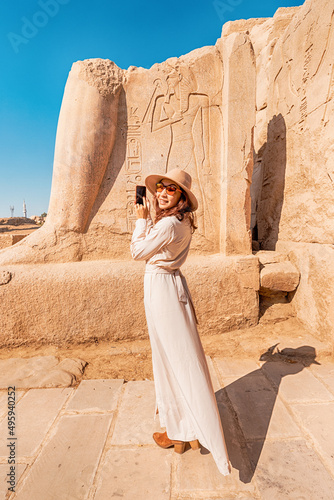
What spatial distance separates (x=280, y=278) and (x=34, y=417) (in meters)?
2.72

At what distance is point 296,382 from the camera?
2.36 m

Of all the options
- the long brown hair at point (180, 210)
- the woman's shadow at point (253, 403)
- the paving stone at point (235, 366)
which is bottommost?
the paving stone at point (235, 366)

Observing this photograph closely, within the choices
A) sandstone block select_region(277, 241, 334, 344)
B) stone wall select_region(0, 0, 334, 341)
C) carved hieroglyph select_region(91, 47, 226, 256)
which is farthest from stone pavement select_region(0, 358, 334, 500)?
carved hieroglyph select_region(91, 47, 226, 256)

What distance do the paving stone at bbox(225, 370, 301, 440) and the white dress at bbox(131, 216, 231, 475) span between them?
0.48 metres

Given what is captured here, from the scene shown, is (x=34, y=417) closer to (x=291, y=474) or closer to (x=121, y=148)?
(x=291, y=474)

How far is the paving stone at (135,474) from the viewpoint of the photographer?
4.66 ft

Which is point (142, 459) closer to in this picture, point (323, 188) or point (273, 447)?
point (273, 447)

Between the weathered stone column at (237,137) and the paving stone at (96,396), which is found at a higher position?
the weathered stone column at (237,137)

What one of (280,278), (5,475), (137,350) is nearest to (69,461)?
(5,475)

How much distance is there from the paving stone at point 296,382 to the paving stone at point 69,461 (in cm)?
137

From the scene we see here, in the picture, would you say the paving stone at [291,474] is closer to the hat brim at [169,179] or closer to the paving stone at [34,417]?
the paving stone at [34,417]

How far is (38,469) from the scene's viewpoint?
1577 mm

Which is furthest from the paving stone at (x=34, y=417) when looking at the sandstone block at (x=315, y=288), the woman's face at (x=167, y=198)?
the sandstone block at (x=315, y=288)

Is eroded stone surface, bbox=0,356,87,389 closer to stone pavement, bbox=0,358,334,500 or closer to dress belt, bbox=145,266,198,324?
stone pavement, bbox=0,358,334,500
